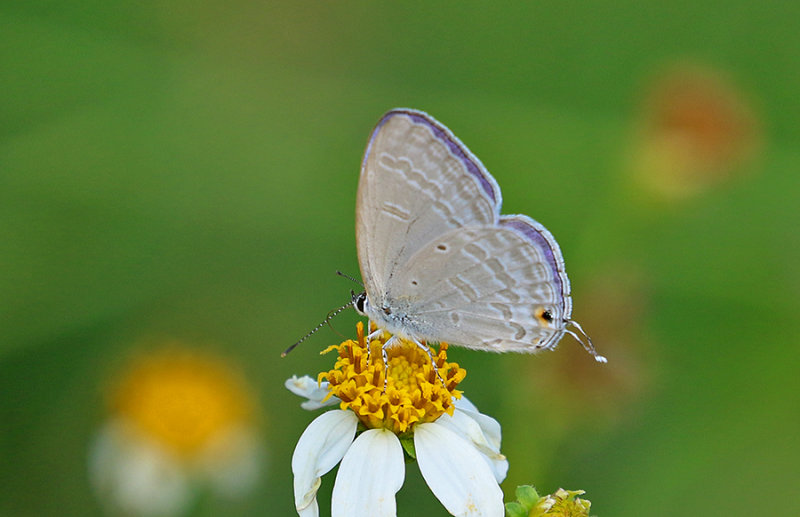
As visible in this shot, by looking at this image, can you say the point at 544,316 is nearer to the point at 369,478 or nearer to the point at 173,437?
the point at 369,478

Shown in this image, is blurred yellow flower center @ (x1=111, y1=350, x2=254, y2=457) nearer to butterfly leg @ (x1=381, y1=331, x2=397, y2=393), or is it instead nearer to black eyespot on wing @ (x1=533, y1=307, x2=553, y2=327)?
butterfly leg @ (x1=381, y1=331, x2=397, y2=393)

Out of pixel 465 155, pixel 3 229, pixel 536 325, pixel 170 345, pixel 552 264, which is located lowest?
pixel 170 345

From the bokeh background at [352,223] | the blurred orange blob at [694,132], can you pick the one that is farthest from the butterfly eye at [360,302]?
the blurred orange blob at [694,132]

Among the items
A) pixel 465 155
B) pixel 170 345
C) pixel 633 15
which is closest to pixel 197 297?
pixel 170 345

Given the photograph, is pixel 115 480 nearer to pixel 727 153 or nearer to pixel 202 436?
pixel 202 436

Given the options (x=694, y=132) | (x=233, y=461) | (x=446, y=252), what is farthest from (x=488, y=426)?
(x=694, y=132)

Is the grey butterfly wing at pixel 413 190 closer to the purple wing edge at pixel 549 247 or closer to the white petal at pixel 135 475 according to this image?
the purple wing edge at pixel 549 247
